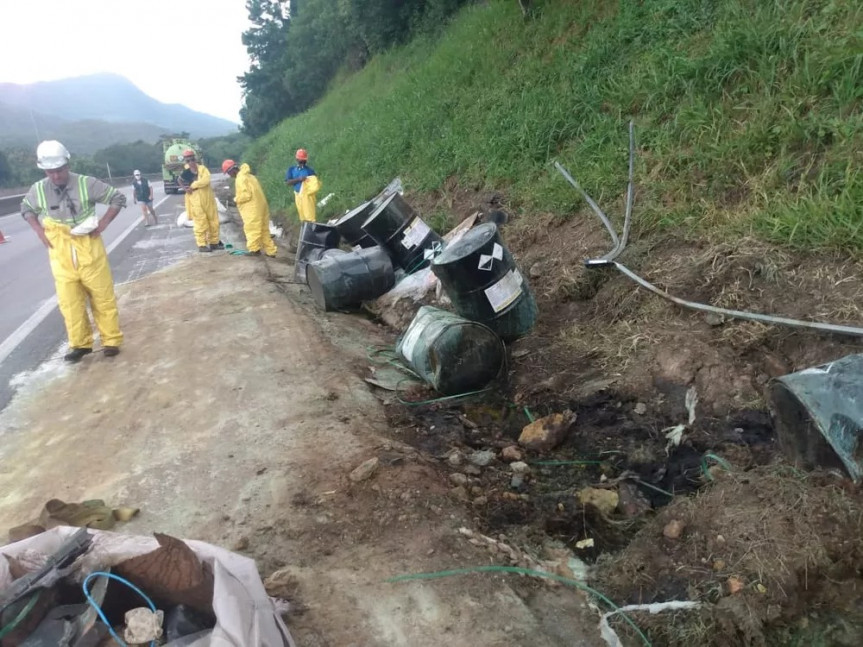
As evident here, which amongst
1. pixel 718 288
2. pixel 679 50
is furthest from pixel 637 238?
pixel 679 50

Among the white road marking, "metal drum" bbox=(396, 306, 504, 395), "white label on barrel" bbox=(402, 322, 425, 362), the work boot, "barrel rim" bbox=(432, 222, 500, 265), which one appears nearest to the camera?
"metal drum" bbox=(396, 306, 504, 395)

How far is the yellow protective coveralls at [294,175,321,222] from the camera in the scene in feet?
31.0

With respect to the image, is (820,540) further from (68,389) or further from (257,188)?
(257,188)

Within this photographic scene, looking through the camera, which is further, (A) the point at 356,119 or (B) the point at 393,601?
(A) the point at 356,119

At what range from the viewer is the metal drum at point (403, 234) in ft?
19.3

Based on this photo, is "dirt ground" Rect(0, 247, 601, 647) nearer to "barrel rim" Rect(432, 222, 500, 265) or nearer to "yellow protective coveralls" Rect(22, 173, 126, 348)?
"yellow protective coveralls" Rect(22, 173, 126, 348)

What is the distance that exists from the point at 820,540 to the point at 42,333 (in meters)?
6.49

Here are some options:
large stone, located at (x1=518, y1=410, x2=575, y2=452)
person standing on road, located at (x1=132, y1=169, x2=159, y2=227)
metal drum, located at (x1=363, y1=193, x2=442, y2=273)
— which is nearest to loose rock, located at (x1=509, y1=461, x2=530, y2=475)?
A: large stone, located at (x1=518, y1=410, x2=575, y2=452)

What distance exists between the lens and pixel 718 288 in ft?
11.6

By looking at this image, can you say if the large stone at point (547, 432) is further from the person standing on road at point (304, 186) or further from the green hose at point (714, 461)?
the person standing on road at point (304, 186)

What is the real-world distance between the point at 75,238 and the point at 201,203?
4.65m

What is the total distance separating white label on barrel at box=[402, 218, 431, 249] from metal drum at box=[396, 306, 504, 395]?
6.53 feet

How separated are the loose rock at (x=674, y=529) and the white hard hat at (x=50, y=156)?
5023mm

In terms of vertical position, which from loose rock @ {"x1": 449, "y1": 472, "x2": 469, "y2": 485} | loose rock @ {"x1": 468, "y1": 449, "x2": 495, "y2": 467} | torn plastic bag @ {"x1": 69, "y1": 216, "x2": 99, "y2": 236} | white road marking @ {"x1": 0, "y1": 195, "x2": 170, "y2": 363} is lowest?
loose rock @ {"x1": 468, "y1": 449, "x2": 495, "y2": 467}
